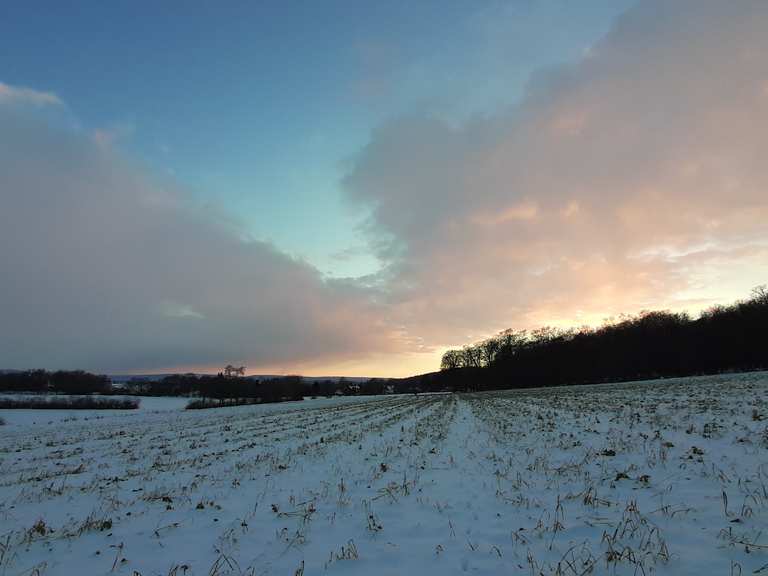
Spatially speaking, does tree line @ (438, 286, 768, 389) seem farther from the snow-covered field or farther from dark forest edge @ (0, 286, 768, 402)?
the snow-covered field

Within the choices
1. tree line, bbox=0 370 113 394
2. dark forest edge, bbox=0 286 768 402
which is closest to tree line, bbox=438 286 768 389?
dark forest edge, bbox=0 286 768 402

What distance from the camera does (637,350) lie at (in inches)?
3556

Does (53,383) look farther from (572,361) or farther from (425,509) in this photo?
(425,509)

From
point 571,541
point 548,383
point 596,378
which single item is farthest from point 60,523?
point 548,383

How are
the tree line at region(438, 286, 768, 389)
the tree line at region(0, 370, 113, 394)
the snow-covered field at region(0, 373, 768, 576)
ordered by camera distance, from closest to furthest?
the snow-covered field at region(0, 373, 768, 576), the tree line at region(438, 286, 768, 389), the tree line at region(0, 370, 113, 394)

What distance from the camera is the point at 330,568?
506 cm

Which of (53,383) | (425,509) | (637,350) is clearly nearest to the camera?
(425,509)

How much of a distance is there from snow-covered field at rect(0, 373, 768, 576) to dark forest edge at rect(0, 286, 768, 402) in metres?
77.4

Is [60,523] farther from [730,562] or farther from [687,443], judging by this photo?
[687,443]

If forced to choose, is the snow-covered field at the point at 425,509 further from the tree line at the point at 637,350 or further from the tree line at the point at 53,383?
the tree line at the point at 53,383

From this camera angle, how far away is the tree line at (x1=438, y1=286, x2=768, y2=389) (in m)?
71.9

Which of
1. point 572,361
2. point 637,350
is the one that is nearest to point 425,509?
point 637,350

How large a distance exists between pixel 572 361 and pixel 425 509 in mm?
112820

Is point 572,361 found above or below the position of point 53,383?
above
